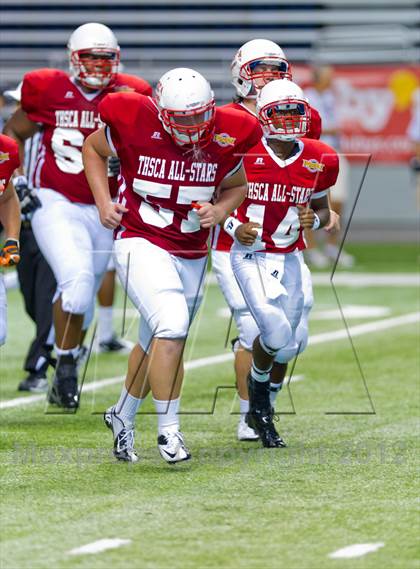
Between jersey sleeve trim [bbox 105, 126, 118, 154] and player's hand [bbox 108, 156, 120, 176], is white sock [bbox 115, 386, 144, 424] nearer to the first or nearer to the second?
jersey sleeve trim [bbox 105, 126, 118, 154]

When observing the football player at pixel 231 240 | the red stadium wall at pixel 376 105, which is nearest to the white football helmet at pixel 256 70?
the football player at pixel 231 240

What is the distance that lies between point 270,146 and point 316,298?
611cm

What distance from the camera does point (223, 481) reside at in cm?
545

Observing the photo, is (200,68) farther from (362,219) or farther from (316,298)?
(316,298)

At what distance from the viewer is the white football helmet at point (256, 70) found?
21.5 feet

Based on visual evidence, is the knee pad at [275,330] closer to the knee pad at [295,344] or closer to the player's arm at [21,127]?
the knee pad at [295,344]

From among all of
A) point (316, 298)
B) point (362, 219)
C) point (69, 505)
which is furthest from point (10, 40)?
point (69, 505)

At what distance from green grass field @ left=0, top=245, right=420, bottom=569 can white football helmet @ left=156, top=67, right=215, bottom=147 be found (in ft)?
4.40

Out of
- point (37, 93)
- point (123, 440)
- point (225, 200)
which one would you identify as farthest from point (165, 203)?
Result: point (37, 93)

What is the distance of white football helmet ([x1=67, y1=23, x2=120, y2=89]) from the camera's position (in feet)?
24.0

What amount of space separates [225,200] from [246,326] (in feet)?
2.64

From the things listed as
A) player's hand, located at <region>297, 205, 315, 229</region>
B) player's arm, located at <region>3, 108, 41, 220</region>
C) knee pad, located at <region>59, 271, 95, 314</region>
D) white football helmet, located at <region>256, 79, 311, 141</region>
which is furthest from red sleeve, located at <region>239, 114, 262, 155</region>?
player's arm, located at <region>3, 108, 41, 220</region>

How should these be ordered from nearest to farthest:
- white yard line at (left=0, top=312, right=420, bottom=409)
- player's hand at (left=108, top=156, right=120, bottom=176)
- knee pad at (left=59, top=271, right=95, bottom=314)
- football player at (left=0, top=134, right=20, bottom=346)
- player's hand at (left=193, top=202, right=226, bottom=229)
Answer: player's hand at (left=193, top=202, right=226, bottom=229) < football player at (left=0, top=134, right=20, bottom=346) < knee pad at (left=59, top=271, right=95, bottom=314) < player's hand at (left=108, top=156, right=120, bottom=176) < white yard line at (left=0, top=312, right=420, bottom=409)

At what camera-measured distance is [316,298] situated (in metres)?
12.3
